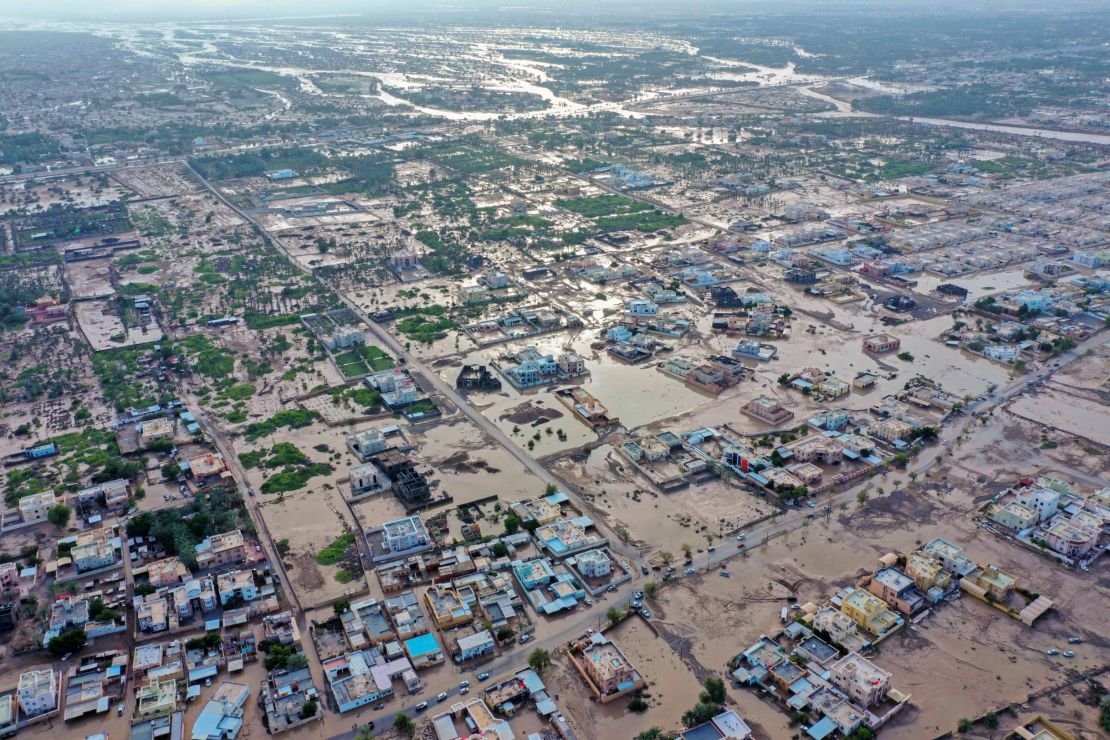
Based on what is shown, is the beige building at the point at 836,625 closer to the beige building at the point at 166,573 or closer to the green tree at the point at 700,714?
the green tree at the point at 700,714

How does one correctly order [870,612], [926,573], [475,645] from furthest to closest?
[926,573]
[870,612]
[475,645]

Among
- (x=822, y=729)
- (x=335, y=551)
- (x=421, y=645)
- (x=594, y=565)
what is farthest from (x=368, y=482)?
(x=822, y=729)

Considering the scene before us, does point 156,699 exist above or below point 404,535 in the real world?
below

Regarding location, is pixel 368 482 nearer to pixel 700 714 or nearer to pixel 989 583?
pixel 700 714

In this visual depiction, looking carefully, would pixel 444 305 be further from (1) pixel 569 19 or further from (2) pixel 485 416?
(1) pixel 569 19

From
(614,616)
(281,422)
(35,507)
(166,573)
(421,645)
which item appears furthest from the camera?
(281,422)

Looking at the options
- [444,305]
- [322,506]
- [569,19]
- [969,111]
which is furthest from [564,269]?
[569,19]

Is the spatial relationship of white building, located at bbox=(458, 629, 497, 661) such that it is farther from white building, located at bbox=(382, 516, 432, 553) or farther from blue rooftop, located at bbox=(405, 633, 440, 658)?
white building, located at bbox=(382, 516, 432, 553)

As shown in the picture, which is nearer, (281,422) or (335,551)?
(335,551)
